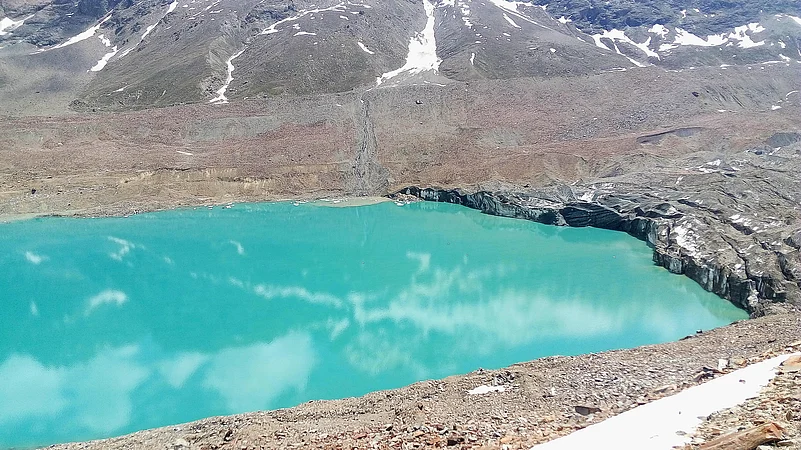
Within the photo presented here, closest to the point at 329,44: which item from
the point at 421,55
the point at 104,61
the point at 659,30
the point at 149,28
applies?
the point at 421,55

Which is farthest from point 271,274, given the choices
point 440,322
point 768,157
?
point 768,157

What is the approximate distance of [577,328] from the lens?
26250 mm

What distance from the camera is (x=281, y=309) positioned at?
96.2ft

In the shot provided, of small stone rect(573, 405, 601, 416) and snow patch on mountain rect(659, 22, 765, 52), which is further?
snow patch on mountain rect(659, 22, 765, 52)

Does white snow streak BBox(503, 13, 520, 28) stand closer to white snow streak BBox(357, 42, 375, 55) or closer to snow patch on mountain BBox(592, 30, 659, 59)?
snow patch on mountain BBox(592, 30, 659, 59)

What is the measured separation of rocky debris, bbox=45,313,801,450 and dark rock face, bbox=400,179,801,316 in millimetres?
8330

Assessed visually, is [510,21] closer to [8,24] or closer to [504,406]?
[8,24]

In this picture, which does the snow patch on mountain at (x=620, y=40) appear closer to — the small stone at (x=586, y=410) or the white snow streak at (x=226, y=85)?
the white snow streak at (x=226, y=85)

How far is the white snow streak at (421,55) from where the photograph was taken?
7980 centimetres

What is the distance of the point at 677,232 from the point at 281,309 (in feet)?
82.3

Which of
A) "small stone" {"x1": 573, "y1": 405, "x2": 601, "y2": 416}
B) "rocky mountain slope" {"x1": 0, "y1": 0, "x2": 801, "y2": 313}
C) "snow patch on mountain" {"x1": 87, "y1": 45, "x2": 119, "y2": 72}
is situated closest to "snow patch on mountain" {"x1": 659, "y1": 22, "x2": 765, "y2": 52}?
"rocky mountain slope" {"x1": 0, "y1": 0, "x2": 801, "y2": 313}

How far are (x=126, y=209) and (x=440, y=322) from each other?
32.6 meters

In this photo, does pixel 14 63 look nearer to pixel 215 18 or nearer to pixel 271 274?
pixel 215 18

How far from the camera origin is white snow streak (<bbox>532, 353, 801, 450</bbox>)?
35.5 ft
